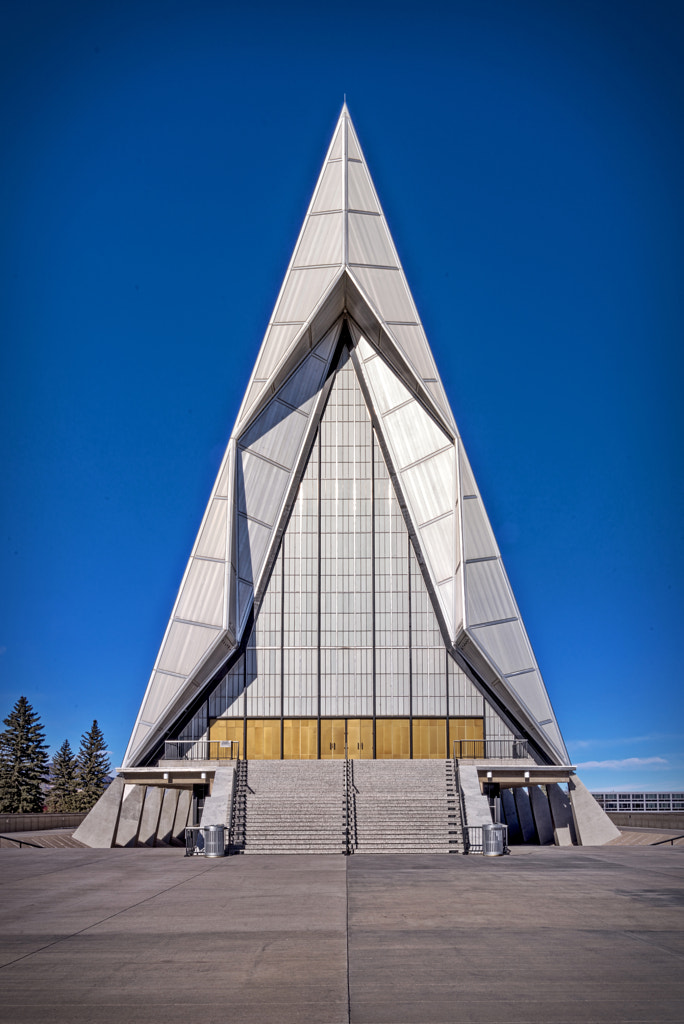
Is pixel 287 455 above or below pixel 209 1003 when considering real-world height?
above

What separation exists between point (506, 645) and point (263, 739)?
381 inches

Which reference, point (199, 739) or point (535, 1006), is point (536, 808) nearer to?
point (199, 739)

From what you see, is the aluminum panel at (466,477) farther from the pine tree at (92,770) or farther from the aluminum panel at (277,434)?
the pine tree at (92,770)

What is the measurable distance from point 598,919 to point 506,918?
103 cm

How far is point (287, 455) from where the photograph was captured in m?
35.4

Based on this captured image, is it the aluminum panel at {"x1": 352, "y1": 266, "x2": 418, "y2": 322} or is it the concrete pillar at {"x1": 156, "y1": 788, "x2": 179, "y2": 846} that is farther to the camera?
the aluminum panel at {"x1": 352, "y1": 266, "x2": 418, "y2": 322}

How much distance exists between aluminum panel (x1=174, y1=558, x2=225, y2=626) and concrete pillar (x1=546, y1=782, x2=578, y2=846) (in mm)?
12235

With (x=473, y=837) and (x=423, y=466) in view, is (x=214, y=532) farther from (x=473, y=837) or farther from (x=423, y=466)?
(x=473, y=837)

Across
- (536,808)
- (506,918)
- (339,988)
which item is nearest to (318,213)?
(536,808)

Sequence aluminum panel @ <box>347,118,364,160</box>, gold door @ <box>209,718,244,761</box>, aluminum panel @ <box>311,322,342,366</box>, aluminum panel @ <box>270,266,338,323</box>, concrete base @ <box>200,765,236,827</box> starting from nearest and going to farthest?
concrete base @ <box>200,765,236,827</box>
aluminum panel @ <box>270,266,338,323</box>
gold door @ <box>209,718,244,761</box>
aluminum panel @ <box>347,118,364,160</box>
aluminum panel @ <box>311,322,342,366</box>

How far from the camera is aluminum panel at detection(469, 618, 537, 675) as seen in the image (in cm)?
3047

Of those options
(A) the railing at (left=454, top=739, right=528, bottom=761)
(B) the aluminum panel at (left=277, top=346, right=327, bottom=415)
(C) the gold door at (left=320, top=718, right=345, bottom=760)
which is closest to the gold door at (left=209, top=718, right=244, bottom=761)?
(C) the gold door at (left=320, top=718, right=345, bottom=760)

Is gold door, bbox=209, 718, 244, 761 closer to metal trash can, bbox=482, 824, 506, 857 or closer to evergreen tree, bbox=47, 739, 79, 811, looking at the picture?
metal trash can, bbox=482, 824, 506, 857

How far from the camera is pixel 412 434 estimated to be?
34.8 m
